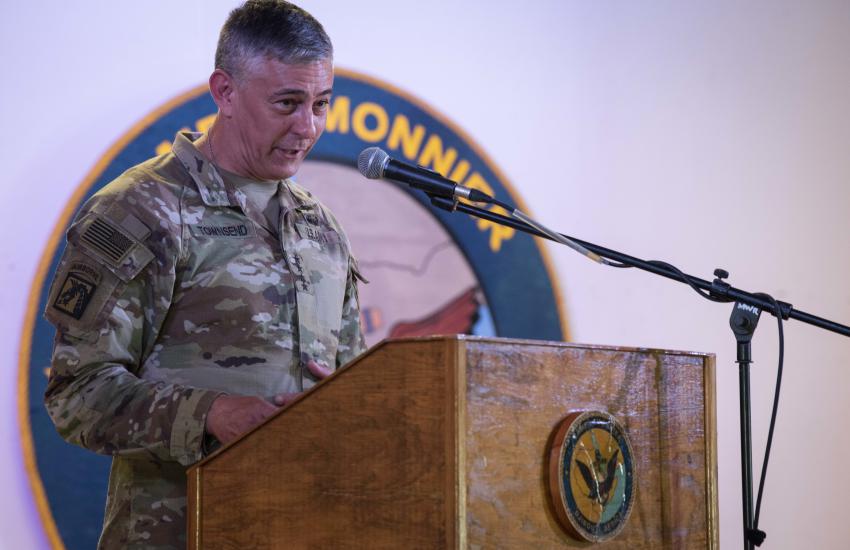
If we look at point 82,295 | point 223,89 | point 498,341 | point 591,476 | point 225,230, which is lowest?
point 591,476

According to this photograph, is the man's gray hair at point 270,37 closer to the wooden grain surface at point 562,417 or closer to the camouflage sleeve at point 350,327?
the camouflage sleeve at point 350,327

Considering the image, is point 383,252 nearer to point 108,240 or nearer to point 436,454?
point 108,240

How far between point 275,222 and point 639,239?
1700 mm

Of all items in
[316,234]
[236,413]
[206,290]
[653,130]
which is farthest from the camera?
[653,130]

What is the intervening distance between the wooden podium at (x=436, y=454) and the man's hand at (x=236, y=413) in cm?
6

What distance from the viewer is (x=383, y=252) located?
2635 mm

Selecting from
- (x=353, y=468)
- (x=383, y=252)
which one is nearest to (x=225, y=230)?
(x=353, y=468)

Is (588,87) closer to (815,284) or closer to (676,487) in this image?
(815,284)

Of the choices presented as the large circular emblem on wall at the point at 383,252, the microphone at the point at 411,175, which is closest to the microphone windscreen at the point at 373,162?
the microphone at the point at 411,175

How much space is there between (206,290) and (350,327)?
0.36 m

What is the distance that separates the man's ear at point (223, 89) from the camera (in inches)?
70.1

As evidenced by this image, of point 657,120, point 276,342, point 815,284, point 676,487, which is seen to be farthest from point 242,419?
point 815,284

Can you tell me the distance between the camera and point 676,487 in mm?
1417

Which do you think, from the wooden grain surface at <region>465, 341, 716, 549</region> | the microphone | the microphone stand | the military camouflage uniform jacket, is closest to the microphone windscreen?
the microphone
